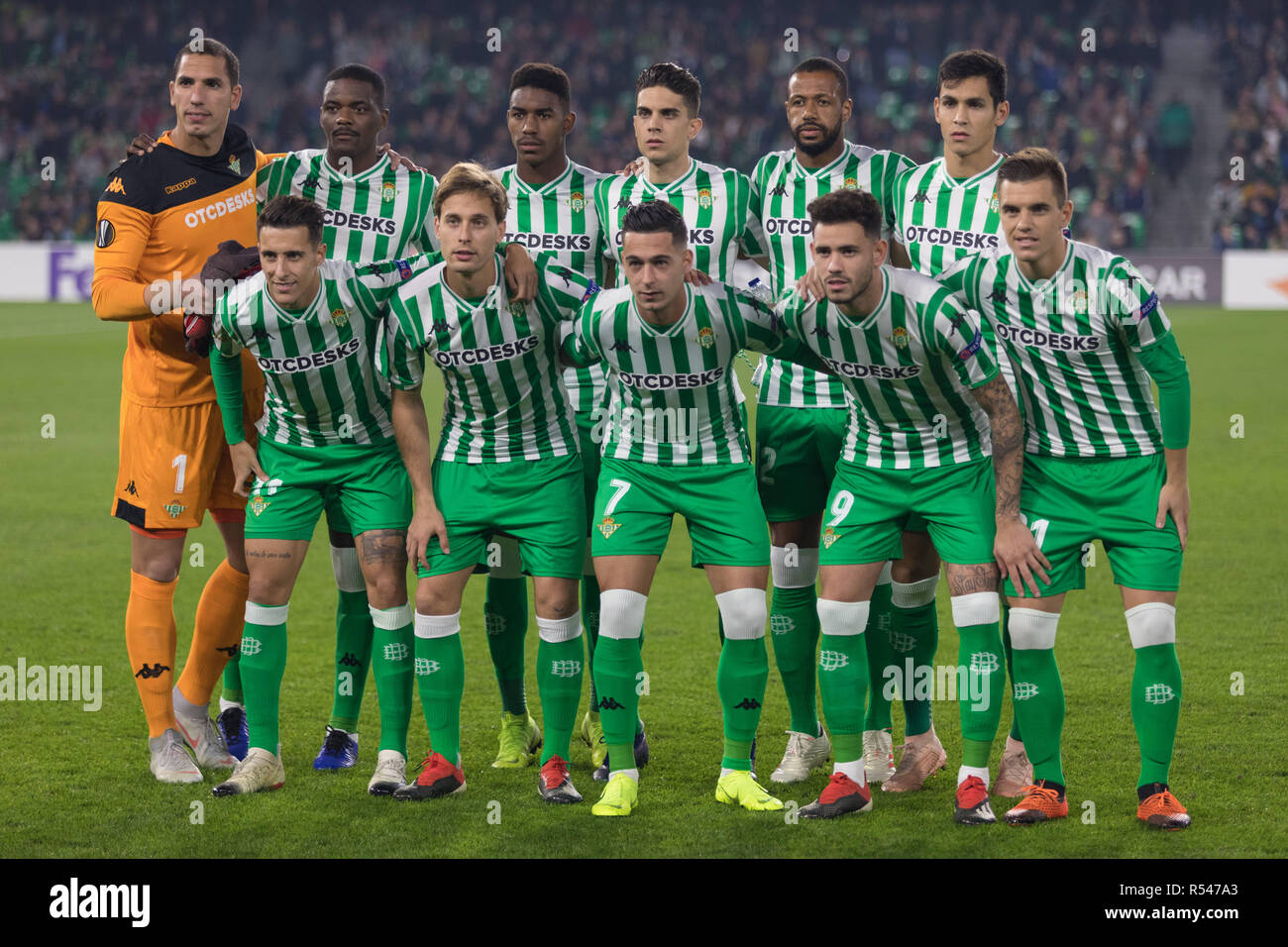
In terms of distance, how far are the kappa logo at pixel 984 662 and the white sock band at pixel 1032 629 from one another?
89 millimetres

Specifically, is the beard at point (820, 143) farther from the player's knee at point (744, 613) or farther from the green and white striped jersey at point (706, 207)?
the player's knee at point (744, 613)

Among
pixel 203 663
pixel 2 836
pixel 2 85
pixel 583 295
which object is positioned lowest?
pixel 2 836

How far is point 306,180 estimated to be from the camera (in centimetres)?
583

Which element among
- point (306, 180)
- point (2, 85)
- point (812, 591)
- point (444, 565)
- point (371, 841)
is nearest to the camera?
point (371, 841)

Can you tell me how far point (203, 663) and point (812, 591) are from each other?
2.21 m

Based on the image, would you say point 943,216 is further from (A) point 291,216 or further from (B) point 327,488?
(B) point 327,488

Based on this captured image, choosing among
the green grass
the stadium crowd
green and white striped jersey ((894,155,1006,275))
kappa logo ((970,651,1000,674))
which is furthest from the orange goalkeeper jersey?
the stadium crowd

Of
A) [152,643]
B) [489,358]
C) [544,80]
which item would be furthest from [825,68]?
[152,643]

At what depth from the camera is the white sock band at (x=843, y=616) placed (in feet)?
15.7

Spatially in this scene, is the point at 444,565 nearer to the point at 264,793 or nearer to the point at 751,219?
the point at 264,793

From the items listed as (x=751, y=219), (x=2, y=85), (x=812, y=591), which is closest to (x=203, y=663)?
(x=812, y=591)

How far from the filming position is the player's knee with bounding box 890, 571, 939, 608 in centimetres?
523

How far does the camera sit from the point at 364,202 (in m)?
5.84
